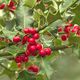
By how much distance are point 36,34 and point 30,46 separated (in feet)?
0.19

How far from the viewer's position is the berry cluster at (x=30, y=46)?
1.89 m

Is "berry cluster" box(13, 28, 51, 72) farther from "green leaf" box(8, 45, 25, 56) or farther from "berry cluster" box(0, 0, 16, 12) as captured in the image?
"berry cluster" box(0, 0, 16, 12)

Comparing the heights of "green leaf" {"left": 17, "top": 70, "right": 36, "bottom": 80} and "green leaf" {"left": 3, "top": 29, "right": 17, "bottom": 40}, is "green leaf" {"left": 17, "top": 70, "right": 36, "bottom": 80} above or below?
below

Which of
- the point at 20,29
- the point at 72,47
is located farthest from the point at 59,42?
the point at 20,29

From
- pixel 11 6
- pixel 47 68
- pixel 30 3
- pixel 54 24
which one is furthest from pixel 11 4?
pixel 47 68

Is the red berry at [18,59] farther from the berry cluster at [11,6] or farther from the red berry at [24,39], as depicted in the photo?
the berry cluster at [11,6]

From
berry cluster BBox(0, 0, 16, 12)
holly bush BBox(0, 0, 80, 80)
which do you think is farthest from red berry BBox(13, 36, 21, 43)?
berry cluster BBox(0, 0, 16, 12)

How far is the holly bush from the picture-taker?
1909 millimetres

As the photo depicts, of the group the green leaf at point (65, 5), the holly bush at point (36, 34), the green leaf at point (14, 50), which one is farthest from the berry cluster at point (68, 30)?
the green leaf at point (14, 50)

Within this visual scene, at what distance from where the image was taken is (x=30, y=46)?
190 cm

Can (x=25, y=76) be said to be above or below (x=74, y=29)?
below

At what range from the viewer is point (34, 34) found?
1904mm

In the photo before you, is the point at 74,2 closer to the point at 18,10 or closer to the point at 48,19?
the point at 48,19

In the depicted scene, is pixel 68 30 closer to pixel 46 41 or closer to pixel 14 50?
pixel 46 41
